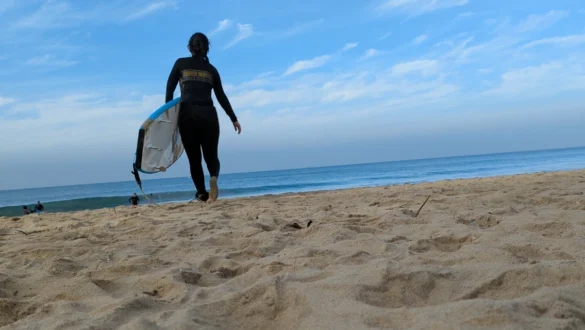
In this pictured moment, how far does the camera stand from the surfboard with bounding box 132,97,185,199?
A: 16.6 ft

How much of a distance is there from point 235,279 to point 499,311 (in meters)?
0.96

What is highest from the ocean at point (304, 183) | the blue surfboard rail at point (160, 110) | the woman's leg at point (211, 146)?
the blue surfboard rail at point (160, 110)

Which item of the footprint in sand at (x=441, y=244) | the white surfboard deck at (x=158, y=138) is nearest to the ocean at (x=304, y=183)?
the white surfboard deck at (x=158, y=138)

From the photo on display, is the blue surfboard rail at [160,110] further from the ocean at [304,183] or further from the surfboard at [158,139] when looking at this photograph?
the ocean at [304,183]

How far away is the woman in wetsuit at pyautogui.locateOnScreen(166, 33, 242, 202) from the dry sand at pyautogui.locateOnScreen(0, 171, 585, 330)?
7.39ft

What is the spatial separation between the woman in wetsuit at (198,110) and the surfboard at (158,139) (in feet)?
0.38

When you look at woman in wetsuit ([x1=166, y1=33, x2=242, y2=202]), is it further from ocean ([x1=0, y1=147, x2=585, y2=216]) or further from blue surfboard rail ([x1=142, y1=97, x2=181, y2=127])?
ocean ([x1=0, y1=147, x2=585, y2=216])

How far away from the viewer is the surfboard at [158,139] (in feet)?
16.6

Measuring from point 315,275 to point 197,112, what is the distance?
3788 mm

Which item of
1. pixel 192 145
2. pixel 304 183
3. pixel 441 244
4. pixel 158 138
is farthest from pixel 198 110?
pixel 304 183

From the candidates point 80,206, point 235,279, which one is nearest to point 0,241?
point 235,279

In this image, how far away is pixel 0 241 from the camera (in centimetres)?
317

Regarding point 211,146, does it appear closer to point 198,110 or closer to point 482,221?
point 198,110

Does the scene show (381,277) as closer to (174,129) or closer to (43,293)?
(43,293)
